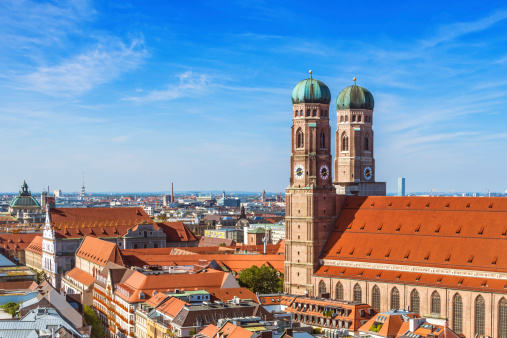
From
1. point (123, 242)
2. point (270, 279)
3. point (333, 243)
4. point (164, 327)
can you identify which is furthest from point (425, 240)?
point (123, 242)

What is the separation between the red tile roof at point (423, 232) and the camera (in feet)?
371

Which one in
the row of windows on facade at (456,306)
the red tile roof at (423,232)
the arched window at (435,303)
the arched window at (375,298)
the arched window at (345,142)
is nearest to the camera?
the row of windows on facade at (456,306)

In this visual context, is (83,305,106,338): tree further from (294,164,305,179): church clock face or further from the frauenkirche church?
(294,164,305,179): church clock face

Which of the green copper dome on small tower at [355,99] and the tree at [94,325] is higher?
the green copper dome on small tower at [355,99]

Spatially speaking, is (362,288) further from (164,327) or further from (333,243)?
(164,327)

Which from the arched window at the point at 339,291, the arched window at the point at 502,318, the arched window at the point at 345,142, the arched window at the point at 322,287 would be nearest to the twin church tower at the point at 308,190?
the arched window at the point at 322,287

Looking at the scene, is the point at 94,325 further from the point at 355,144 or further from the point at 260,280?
the point at 355,144

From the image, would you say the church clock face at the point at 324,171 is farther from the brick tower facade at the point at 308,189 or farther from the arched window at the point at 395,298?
the arched window at the point at 395,298

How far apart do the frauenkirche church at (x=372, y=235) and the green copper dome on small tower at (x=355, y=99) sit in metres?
0.20

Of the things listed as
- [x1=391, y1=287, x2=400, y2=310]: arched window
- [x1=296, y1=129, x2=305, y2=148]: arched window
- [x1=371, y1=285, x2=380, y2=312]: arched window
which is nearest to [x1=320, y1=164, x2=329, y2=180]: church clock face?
[x1=296, y1=129, x2=305, y2=148]: arched window

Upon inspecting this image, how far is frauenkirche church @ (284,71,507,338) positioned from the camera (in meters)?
110

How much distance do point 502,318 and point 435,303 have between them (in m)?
10.8

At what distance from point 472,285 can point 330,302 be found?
2145 cm

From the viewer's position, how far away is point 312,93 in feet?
445
